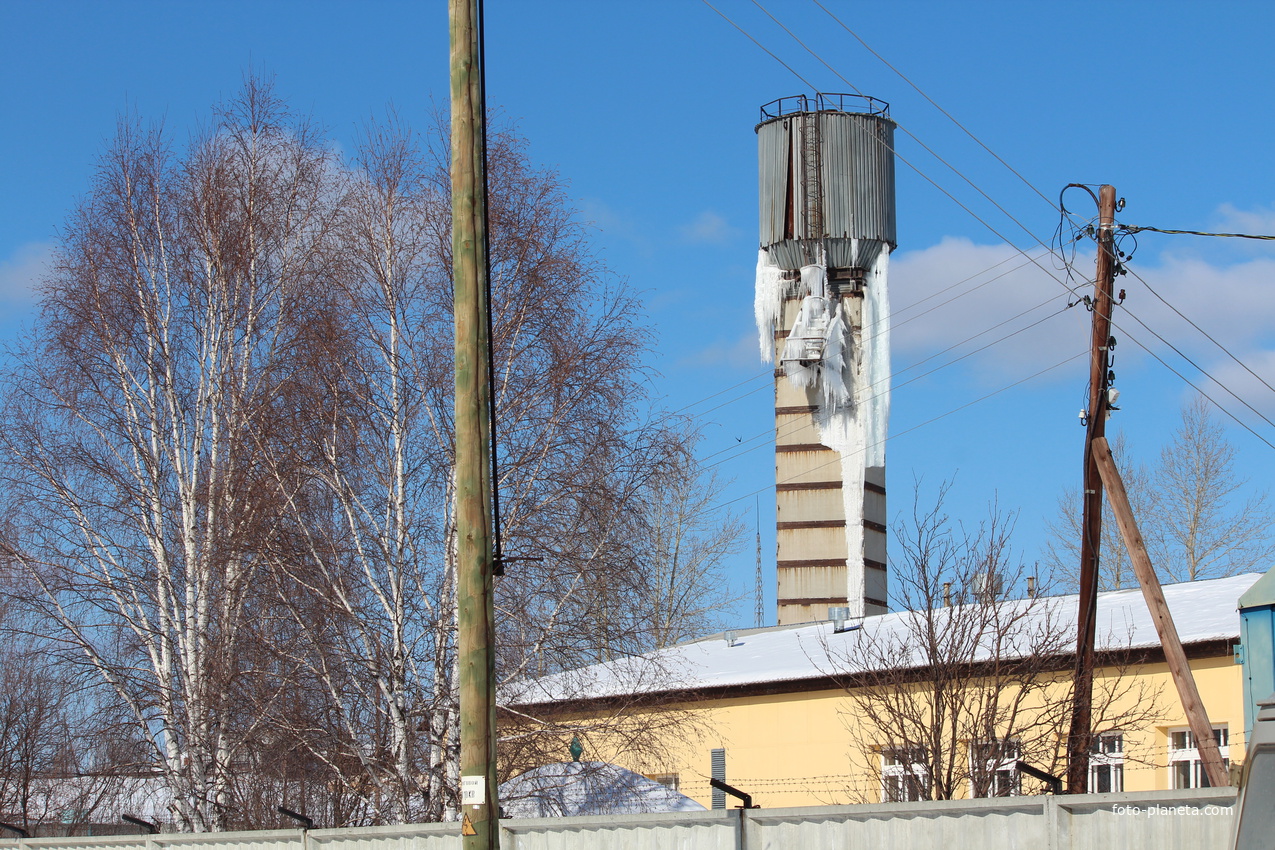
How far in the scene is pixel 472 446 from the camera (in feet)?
28.6

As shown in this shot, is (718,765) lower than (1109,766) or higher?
lower

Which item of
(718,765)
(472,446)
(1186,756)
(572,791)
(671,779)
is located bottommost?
(671,779)

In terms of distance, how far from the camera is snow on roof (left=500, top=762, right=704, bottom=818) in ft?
52.9

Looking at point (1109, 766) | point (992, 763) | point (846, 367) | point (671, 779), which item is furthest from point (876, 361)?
point (992, 763)

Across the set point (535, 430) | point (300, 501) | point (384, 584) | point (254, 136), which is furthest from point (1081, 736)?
point (254, 136)

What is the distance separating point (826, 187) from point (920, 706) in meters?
27.3

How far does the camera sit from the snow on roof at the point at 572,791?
16.1 m

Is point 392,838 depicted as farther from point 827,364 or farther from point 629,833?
point 827,364

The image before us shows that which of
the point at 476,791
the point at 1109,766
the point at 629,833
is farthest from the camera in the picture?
the point at 1109,766

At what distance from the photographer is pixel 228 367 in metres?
22.2

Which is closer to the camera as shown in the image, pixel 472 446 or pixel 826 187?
pixel 472 446

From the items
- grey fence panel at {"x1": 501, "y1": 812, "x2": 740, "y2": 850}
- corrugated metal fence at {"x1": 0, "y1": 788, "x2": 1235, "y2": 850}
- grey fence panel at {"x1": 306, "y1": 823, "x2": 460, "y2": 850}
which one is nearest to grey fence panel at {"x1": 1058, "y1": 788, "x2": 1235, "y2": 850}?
corrugated metal fence at {"x1": 0, "y1": 788, "x2": 1235, "y2": 850}

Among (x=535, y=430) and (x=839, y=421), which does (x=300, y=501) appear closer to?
(x=535, y=430)

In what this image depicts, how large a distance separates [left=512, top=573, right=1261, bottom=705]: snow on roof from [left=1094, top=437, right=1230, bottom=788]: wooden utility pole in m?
1.40
